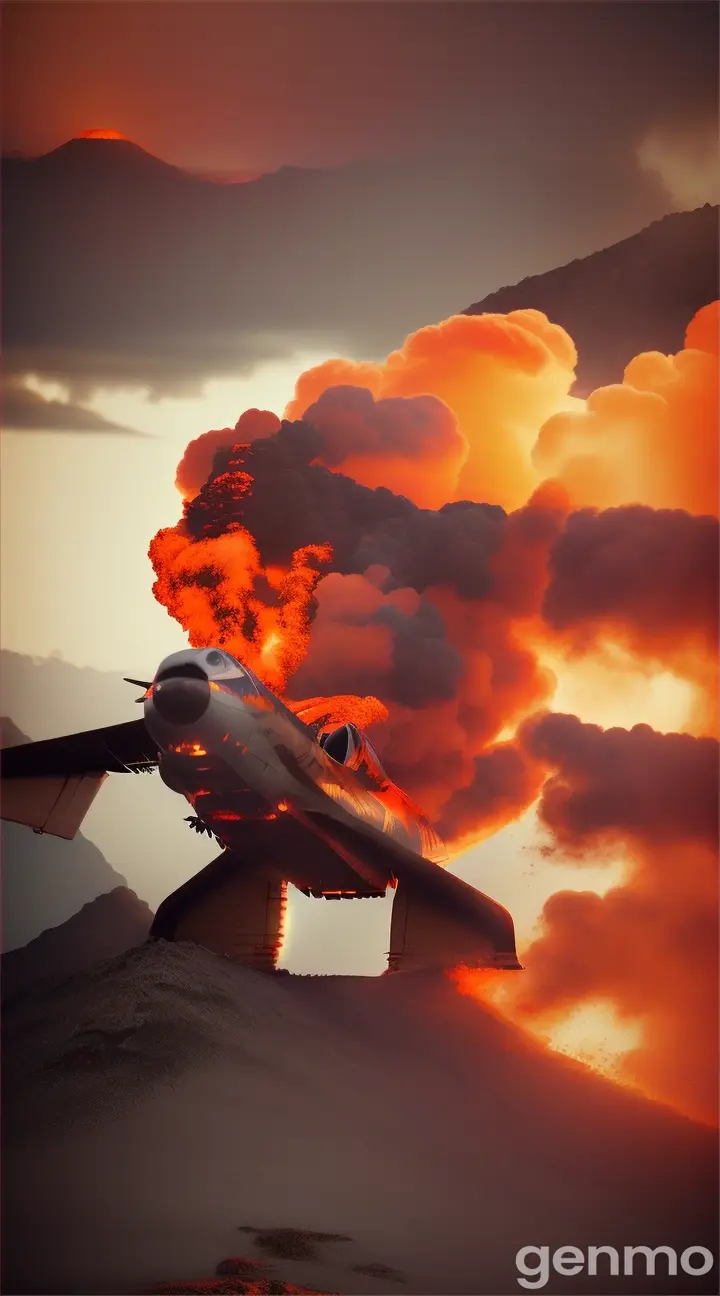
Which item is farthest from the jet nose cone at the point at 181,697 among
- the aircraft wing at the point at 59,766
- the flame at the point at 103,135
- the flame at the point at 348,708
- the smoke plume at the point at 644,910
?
the flame at the point at 103,135

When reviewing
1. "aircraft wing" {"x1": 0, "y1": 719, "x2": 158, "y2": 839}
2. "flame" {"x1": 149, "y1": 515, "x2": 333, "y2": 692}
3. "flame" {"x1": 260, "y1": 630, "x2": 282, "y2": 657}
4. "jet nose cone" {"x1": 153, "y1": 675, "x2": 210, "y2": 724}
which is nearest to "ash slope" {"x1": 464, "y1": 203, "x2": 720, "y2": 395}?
"flame" {"x1": 149, "y1": 515, "x2": 333, "y2": 692}

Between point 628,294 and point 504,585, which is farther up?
point 628,294

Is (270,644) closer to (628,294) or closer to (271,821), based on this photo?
(271,821)

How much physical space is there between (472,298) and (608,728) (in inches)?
140

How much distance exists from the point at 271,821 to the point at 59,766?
1755 mm

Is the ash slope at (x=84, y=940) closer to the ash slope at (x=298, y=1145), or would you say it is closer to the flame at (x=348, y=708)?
the ash slope at (x=298, y=1145)

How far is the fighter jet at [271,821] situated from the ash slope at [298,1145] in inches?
21.1

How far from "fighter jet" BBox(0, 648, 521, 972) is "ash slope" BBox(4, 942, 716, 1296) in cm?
54

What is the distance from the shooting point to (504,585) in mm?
9953

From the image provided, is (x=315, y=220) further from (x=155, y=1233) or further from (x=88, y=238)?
(x=155, y=1233)

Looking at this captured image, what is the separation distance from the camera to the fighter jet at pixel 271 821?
28.0 ft

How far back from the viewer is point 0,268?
9711 millimetres

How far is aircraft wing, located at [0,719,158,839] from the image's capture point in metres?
9.38

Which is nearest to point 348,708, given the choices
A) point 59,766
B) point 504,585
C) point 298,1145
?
point 504,585
